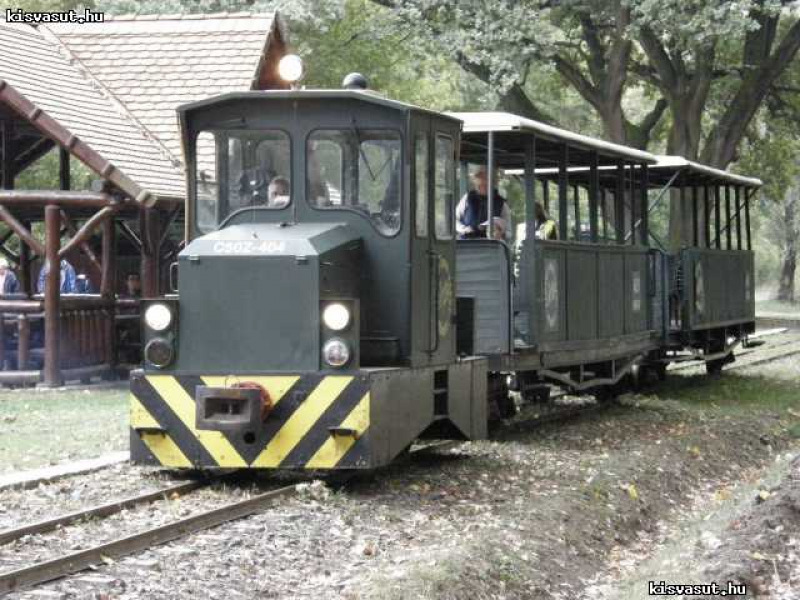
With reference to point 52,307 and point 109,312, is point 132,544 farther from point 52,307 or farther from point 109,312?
point 109,312

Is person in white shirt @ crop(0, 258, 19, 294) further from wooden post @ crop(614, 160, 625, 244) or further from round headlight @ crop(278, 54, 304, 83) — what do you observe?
round headlight @ crop(278, 54, 304, 83)

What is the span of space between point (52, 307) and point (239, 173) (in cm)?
915

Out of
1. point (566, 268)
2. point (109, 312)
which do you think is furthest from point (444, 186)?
point (109, 312)

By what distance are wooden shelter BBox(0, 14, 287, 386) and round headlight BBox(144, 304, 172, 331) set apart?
884cm

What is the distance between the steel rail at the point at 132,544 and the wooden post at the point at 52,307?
10.2 metres

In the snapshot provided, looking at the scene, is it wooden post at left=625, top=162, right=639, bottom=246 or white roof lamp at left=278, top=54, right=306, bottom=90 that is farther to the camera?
wooden post at left=625, top=162, right=639, bottom=246

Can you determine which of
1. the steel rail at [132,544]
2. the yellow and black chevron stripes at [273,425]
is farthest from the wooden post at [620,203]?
the steel rail at [132,544]

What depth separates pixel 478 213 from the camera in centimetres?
1541

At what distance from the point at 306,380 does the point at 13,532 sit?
8.18ft

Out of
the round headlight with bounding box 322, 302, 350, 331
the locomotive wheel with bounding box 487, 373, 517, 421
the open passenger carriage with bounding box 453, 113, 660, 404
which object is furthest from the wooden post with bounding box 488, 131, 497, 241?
the round headlight with bounding box 322, 302, 350, 331

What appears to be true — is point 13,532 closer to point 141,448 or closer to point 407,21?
point 141,448

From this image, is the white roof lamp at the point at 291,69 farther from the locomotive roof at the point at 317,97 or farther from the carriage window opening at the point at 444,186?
the carriage window opening at the point at 444,186

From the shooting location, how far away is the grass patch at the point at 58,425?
13.5m

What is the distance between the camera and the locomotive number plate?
1106 centimetres
